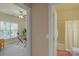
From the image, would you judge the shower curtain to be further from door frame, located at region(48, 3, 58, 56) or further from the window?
the window

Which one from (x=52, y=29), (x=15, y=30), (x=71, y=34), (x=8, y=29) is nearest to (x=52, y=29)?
(x=52, y=29)

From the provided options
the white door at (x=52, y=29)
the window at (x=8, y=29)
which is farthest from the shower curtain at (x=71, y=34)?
the window at (x=8, y=29)

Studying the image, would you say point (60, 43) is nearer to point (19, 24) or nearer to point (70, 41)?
point (70, 41)

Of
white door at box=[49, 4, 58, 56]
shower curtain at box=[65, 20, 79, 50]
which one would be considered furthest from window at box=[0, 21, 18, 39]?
shower curtain at box=[65, 20, 79, 50]

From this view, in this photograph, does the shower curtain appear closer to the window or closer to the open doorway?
the open doorway

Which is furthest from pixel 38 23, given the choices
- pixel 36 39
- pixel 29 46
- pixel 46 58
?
pixel 46 58

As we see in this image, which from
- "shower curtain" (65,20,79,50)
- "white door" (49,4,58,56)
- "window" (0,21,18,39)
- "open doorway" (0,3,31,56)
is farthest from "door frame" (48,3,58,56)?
"window" (0,21,18,39)

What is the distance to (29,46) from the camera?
388 centimetres

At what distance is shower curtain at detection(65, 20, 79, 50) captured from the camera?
148 inches

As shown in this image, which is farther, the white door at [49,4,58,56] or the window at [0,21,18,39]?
the white door at [49,4,58,56]

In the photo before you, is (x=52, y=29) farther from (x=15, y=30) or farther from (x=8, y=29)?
(x=8, y=29)

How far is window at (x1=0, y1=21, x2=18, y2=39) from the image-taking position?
3.51 metres

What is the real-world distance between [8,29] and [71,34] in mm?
1800

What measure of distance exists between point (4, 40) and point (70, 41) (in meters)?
1.87
